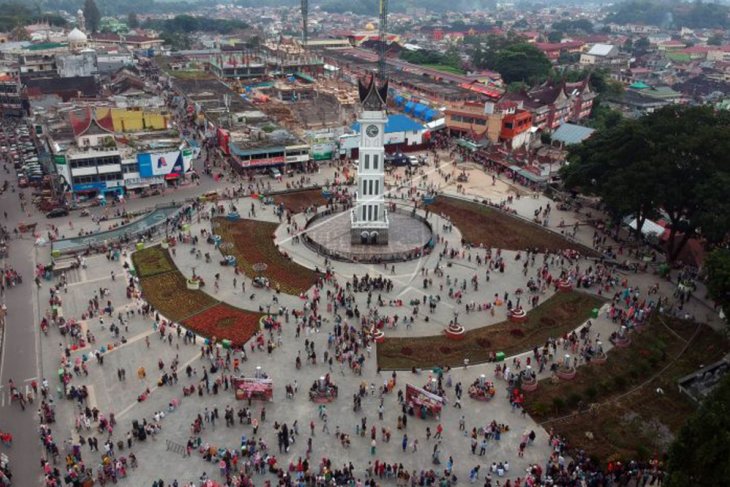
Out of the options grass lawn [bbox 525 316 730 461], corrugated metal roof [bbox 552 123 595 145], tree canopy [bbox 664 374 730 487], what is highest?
tree canopy [bbox 664 374 730 487]

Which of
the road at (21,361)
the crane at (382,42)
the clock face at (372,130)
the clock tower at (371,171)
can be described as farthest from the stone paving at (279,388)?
the crane at (382,42)

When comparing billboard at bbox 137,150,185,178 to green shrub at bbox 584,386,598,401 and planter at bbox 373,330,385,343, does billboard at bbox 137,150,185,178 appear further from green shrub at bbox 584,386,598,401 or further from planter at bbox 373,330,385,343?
green shrub at bbox 584,386,598,401

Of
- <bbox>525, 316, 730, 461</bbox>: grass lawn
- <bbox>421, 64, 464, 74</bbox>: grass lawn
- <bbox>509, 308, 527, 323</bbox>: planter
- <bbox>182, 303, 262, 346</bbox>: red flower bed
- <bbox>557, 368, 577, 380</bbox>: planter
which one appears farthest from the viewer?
<bbox>421, 64, 464, 74</bbox>: grass lawn

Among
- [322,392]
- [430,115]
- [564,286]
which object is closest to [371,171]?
[564,286]

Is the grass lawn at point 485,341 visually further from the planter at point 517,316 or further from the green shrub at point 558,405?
the green shrub at point 558,405

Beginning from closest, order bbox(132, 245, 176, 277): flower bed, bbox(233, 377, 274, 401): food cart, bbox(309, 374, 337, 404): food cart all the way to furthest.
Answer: bbox(233, 377, 274, 401): food cart < bbox(309, 374, 337, 404): food cart < bbox(132, 245, 176, 277): flower bed

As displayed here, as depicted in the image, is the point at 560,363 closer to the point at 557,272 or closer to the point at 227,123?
the point at 557,272

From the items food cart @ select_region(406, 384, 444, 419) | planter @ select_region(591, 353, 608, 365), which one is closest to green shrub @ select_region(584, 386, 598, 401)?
planter @ select_region(591, 353, 608, 365)
